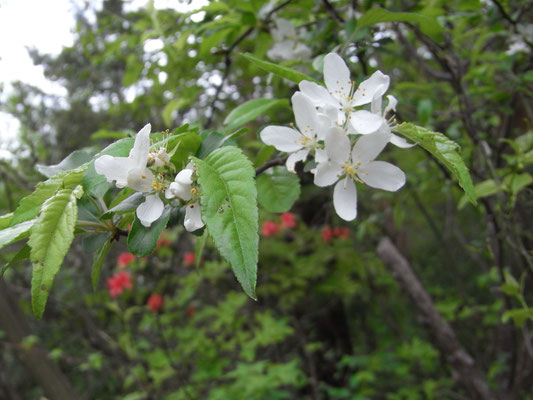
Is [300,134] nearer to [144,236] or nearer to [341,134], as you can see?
[341,134]

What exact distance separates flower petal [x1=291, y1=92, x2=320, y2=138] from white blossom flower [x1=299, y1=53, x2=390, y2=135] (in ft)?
0.04

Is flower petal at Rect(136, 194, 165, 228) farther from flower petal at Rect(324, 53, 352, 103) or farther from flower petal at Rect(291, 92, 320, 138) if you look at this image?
flower petal at Rect(324, 53, 352, 103)

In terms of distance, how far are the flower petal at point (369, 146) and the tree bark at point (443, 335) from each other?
144cm

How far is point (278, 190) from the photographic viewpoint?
88 cm

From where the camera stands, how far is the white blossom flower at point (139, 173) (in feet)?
2.00

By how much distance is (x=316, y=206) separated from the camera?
3.88m

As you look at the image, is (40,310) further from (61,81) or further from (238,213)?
(61,81)

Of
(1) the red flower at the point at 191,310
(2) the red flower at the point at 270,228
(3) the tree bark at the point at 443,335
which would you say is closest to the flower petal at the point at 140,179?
(3) the tree bark at the point at 443,335

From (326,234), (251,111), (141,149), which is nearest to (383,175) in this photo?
(251,111)

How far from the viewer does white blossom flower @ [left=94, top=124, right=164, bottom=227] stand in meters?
0.61

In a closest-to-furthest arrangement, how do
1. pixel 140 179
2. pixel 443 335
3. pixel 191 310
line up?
pixel 140 179 < pixel 443 335 < pixel 191 310

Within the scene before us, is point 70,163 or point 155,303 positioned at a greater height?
point 70,163

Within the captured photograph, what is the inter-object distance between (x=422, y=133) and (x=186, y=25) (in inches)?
51.9

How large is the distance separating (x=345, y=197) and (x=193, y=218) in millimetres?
269
